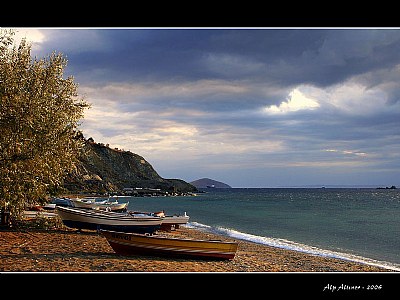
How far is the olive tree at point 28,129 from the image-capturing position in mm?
14508

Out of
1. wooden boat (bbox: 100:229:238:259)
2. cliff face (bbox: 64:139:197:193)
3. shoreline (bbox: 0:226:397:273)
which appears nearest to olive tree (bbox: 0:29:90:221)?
shoreline (bbox: 0:226:397:273)

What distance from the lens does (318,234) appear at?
41.3 m

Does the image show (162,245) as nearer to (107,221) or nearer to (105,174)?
(107,221)

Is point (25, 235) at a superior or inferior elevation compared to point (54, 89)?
inferior

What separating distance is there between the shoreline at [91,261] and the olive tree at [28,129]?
2.27 m

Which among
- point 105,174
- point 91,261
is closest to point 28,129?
point 91,261

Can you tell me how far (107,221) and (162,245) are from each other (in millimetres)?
8743

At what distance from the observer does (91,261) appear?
14.6 metres

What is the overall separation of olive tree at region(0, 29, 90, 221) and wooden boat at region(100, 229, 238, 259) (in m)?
4.31
